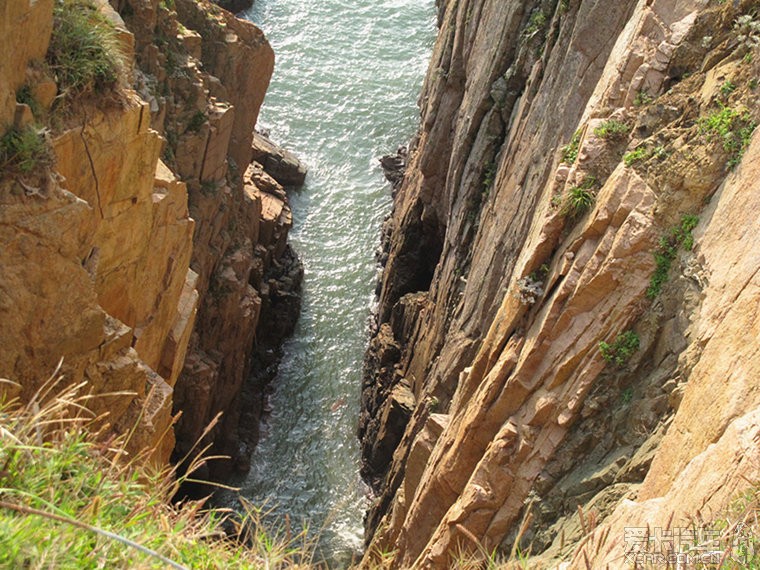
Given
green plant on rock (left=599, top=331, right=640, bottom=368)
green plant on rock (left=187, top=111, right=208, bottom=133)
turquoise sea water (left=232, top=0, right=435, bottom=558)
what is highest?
green plant on rock (left=599, top=331, right=640, bottom=368)

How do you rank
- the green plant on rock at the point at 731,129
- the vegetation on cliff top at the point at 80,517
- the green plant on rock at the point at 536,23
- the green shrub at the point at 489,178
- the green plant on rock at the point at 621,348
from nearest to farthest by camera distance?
the vegetation on cliff top at the point at 80,517 → the green plant on rock at the point at 731,129 → the green plant on rock at the point at 621,348 → the green plant on rock at the point at 536,23 → the green shrub at the point at 489,178

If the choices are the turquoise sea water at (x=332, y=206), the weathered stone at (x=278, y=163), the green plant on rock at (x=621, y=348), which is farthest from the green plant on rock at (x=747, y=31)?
the weathered stone at (x=278, y=163)

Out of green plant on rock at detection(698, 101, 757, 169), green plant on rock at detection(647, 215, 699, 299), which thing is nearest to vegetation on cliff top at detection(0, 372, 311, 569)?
green plant on rock at detection(647, 215, 699, 299)

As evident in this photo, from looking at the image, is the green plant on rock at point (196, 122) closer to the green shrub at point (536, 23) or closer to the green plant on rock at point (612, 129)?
the green shrub at point (536, 23)

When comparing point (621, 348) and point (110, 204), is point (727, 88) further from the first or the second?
point (110, 204)

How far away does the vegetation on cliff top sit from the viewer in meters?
4.51

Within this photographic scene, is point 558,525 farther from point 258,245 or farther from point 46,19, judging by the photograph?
point 258,245

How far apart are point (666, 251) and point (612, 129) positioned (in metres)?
2.41

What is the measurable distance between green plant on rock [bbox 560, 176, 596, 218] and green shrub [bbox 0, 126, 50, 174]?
736 cm

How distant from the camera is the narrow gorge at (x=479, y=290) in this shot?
26.6 feet

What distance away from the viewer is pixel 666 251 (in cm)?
1025

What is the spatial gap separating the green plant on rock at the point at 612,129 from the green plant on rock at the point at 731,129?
55.0 inches

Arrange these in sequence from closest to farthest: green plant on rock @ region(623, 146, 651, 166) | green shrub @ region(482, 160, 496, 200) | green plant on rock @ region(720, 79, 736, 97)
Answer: green plant on rock @ region(720, 79, 736, 97)
green plant on rock @ region(623, 146, 651, 166)
green shrub @ region(482, 160, 496, 200)

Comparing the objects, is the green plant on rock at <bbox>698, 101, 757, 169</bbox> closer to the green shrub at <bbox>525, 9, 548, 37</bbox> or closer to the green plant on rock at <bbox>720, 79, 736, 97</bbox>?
the green plant on rock at <bbox>720, 79, 736, 97</bbox>
